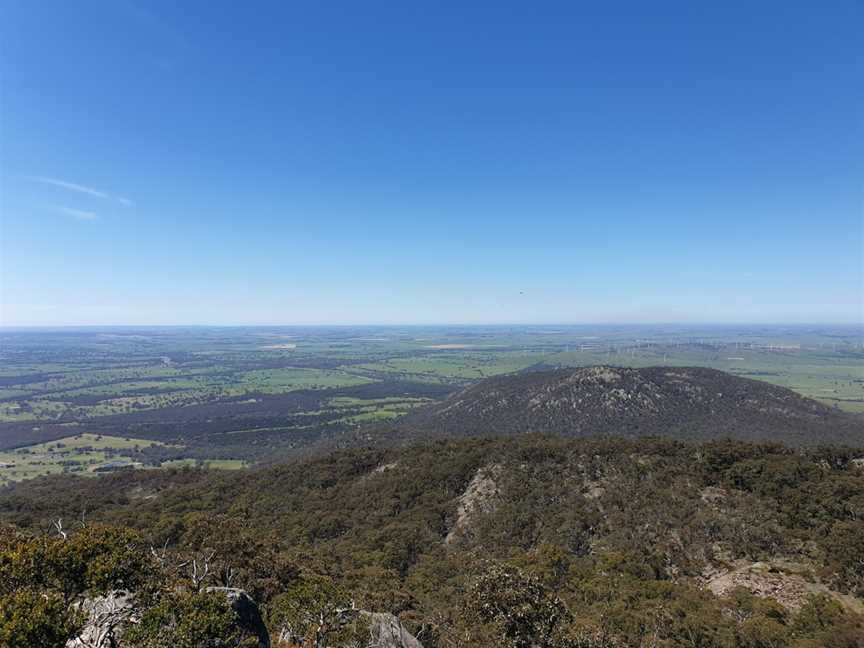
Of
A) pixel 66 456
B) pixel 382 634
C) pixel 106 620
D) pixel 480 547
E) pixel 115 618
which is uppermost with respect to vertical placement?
pixel 106 620

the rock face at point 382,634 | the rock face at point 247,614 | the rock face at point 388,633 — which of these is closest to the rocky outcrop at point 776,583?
the rock face at point 388,633

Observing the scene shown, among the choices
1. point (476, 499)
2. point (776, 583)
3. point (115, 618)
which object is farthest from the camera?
point (476, 499)

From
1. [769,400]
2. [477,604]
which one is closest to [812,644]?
[477,604]

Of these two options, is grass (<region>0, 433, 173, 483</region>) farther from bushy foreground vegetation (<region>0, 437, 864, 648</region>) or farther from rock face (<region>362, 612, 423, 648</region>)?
rock face (<region>362, 612, 423, 648</region>)

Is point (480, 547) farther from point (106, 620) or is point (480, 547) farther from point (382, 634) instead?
point (106, 620)


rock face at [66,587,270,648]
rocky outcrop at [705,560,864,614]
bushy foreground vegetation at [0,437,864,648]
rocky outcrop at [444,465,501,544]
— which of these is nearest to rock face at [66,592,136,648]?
rock face at [66,587,270,648]

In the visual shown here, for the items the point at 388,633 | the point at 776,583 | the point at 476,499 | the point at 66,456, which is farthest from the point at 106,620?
the point at 66,456

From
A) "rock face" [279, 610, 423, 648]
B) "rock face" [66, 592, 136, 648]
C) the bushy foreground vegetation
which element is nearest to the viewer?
"rock face" [66, 592, 136, 648]
